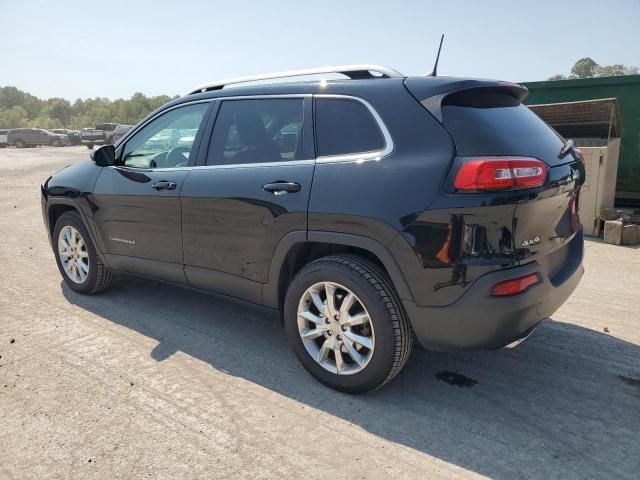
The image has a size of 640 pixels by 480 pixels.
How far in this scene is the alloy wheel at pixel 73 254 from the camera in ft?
15.9

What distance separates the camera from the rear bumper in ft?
8.49

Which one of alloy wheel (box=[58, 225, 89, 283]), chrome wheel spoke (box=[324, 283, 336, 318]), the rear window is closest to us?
the rear window

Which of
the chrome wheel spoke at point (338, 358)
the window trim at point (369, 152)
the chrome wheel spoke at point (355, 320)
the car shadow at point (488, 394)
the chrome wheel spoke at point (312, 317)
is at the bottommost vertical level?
the car shadow at point (488, 394)

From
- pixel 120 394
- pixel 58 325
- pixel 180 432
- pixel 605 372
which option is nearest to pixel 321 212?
pixel 180 432

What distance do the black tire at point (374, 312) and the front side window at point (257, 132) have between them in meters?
0.74

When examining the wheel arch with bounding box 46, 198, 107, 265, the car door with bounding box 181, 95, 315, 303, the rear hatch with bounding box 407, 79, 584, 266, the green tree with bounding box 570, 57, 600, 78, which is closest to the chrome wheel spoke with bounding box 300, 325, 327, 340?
the car door with bounding box 181, 95, 315, 303

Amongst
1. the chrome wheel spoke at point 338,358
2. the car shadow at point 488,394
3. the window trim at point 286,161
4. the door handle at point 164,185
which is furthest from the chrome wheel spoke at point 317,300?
the door handle at point 164,185

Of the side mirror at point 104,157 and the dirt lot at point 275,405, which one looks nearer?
the dirt lot at point 275,405

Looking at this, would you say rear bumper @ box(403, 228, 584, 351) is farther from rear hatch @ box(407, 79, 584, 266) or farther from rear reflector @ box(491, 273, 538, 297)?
rear hatch @ box(407, 79, 584, 266)

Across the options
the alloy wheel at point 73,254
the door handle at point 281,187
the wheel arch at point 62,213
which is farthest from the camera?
the alloy wheel at point 73,254

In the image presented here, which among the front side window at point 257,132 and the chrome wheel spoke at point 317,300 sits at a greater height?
the front side window at point 257,132

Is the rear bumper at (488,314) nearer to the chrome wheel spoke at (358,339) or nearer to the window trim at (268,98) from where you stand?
the chrome wheel spoke at (358,339)

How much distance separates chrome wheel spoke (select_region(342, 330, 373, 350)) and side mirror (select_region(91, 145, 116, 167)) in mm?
2675

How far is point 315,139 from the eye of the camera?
319 cm
